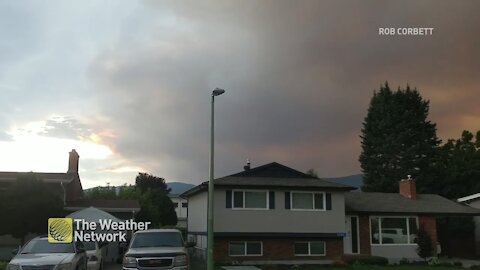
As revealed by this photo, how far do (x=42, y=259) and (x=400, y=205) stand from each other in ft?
77.7

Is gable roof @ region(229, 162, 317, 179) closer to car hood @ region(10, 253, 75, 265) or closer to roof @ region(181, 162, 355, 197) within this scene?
roof @ region(181, 162, 355, 197)

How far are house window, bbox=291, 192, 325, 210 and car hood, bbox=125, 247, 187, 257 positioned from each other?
12883 millimetres

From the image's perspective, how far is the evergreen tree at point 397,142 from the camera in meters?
59.8

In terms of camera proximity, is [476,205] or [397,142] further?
[397,142]

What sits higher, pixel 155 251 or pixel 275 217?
pixel 275 217

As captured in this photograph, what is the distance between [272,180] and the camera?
29500 mm

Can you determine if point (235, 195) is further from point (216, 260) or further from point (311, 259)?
point (311, 259)

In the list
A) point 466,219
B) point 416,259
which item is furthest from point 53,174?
point 466,219

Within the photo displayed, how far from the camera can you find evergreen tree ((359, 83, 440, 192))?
196 ft

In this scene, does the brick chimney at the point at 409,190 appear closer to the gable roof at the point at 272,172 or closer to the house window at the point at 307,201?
the house window at the point at 307,201

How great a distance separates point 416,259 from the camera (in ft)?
101

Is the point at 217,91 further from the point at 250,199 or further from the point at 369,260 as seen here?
the point at 369,260

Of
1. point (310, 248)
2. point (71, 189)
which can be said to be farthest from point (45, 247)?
point (71, 189)

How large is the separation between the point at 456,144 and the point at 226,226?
139ft
